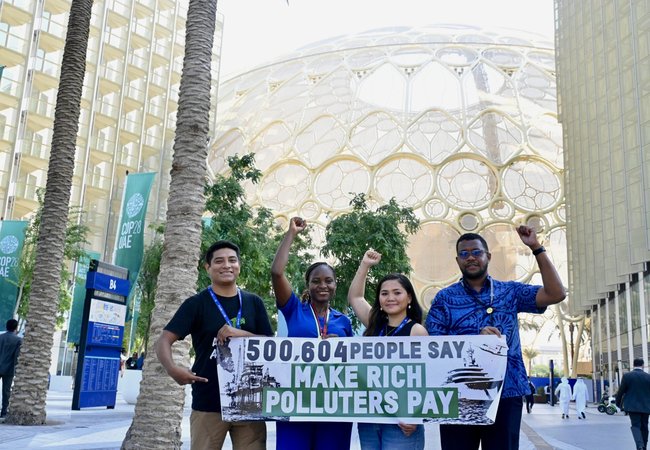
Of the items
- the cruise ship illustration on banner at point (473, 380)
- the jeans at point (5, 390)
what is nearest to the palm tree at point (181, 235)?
the cruise ship illustration on banner at point (473, 380)

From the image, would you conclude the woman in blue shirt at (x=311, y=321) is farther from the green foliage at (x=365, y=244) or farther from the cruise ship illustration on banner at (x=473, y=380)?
the green foliage at (x=365, y=244)

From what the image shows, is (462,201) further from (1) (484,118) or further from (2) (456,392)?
(2) (456,392)

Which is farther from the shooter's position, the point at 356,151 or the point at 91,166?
the point at 356,151

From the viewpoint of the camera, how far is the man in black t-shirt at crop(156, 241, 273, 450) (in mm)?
4441

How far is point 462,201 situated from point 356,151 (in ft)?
26.3

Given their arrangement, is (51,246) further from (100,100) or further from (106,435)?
(100,100)

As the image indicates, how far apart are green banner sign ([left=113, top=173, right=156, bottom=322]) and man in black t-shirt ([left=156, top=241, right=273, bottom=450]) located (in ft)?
54.0

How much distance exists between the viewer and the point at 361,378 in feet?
15.3

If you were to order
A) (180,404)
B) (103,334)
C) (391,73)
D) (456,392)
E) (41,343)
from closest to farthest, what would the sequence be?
A: (456,392) → (180,404) → (41,343) → (103,334) → (391,73)

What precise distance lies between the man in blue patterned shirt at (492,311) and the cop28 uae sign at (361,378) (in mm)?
75

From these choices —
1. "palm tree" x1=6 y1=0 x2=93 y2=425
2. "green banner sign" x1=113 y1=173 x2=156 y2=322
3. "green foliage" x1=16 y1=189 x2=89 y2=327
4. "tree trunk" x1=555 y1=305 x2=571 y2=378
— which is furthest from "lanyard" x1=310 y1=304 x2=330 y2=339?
"tree trunk" x1=555 y1=305 x2=571 y2=378

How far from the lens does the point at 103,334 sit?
16234 mm

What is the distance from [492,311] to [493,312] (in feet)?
0.03

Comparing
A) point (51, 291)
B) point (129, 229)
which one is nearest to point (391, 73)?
point (129, 229)
